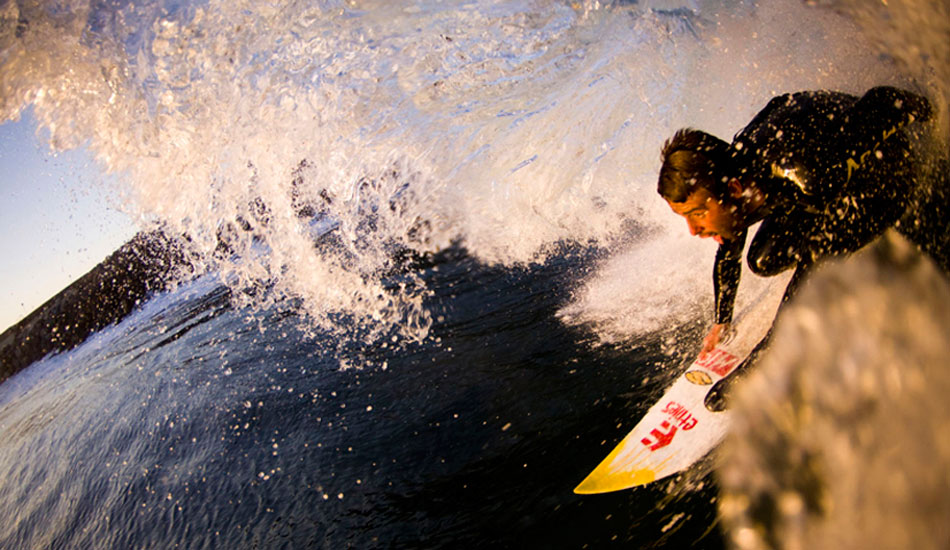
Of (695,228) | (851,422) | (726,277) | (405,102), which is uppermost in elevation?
(405,102)

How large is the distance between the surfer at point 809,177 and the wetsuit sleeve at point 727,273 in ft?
0.62

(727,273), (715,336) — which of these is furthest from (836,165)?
(715,336)

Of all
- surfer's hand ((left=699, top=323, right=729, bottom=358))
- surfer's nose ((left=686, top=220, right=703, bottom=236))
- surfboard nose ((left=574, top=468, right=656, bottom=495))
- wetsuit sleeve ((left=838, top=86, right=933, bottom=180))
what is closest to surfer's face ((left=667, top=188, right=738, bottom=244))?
surfer's nose ((left=686, top=220, right=703, bottom=236))

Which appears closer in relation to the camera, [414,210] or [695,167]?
[695,167]

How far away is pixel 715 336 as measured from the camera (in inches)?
127

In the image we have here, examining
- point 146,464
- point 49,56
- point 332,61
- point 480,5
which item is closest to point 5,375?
point 146,464

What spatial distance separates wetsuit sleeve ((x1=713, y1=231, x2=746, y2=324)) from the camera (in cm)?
298

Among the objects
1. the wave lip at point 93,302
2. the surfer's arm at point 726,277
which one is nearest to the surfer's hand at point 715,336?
the surfer's arm at point 726,277

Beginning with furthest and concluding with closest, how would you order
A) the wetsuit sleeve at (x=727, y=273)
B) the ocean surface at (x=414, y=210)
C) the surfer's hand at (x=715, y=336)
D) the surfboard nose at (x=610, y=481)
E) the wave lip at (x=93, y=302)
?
the wave lip at (x=93, y=302) → the surfer's hand at (x=715, y=336) → the ocean surface at (x=414, y=210) → the wetsuit sleeve at (x=727, y=273) → the surfboard nose at (x=610, y=481)

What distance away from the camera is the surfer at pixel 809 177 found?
2359 millimetres

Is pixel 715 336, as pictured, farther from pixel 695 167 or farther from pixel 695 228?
pixel 695 167

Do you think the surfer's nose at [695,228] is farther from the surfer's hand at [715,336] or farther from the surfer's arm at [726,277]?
the surfer's hand at [715,336]

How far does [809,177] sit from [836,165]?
0.14 meters

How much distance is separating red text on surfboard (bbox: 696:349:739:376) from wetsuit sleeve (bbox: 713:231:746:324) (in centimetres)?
30
